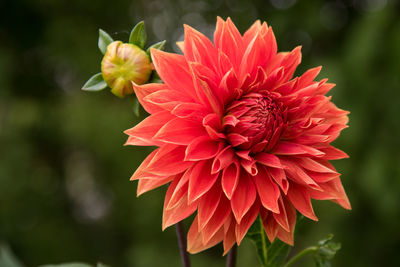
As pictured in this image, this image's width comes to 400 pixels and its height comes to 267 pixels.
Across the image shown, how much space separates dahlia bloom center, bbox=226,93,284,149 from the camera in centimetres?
102

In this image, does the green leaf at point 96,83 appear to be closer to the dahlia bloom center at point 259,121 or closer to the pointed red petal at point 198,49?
the pointed red petal at point 198,49

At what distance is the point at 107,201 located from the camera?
5.56 meters

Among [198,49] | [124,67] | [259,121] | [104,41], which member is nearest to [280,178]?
[259,121]

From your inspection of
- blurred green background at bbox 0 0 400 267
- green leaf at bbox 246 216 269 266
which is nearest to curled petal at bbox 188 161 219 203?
green leaf at bbox 246 216 269 266

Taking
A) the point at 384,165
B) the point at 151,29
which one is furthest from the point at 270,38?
the point at 151,29

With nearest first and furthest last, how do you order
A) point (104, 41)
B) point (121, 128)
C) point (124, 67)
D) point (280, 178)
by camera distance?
point (280, 178) → point (124, 67) → point (104, 41) → point (121, 128)

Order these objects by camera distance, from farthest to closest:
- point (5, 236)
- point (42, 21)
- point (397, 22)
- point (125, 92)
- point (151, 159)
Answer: point (42, 21), point (5, 236), point (397, 22), point (125, 92), point (151, 159)

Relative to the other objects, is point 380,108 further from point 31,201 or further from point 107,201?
point 31,201

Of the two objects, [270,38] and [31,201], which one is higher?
[270,38]

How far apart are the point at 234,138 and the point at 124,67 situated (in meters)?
0.34

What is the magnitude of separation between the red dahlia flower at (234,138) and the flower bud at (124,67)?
0.11 m

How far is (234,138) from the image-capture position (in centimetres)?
104

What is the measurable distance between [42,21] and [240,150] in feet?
16.6

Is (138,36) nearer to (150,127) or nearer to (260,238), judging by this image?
(150,127)
